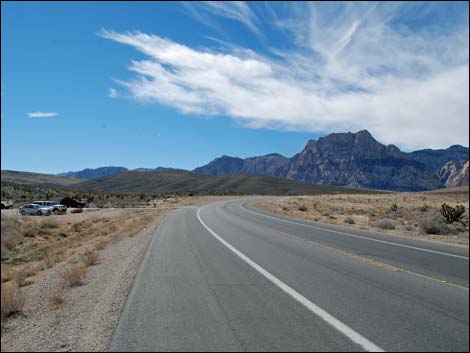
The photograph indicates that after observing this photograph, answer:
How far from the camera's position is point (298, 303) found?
23.4ft

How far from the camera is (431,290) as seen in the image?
7969mm

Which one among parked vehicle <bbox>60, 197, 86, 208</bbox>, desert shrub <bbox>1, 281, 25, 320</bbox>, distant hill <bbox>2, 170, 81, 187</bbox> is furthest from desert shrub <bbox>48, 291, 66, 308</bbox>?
distant hill <bbox>2, 170, 81, 187</bbox>

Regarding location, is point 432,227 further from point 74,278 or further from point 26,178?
point 26,178

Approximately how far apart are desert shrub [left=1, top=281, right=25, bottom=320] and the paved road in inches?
64.7

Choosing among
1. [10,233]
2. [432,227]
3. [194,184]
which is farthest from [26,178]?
[10,233]

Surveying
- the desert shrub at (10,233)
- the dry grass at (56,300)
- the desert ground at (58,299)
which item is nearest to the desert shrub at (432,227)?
the desert ground at (58,299)

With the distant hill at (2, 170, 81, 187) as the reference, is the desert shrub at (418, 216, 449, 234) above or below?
below

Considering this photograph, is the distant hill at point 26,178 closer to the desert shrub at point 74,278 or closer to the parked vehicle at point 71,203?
the parked vehicle at point 71,203

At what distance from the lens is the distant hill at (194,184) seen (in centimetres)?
15775

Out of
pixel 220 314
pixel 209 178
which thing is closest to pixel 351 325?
pixel 220 314

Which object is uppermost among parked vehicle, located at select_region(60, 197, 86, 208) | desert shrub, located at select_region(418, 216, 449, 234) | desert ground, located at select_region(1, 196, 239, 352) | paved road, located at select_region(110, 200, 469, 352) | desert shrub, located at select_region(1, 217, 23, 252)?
desert shrub, located at select_region(1, 217, 23, 252)

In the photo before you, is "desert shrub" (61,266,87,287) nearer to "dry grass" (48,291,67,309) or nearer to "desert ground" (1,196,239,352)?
"desert ground" (1,196,239,352)

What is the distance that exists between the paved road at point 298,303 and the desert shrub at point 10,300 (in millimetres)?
1644

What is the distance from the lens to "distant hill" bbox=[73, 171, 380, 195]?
15775cm
